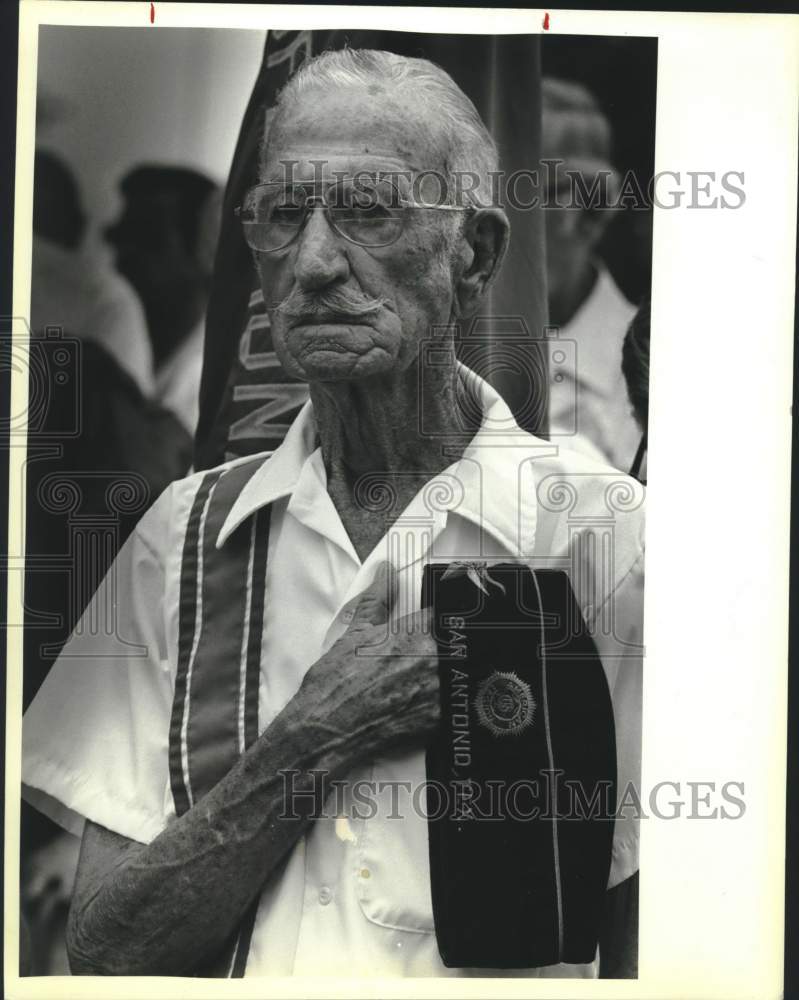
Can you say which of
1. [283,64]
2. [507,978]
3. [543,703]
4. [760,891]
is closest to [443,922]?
[507,978]

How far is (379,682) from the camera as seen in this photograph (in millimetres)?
1973

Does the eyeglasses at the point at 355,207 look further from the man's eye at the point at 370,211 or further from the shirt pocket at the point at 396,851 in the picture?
the shirt pocket at the point at 396,851

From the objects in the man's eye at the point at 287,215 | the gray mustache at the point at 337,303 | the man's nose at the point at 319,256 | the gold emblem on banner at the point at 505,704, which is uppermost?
the man's eye at the point at 287,215

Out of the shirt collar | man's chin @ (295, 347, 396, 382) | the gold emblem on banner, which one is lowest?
the gold emblem on banner

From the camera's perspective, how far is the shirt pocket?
1.98 meters

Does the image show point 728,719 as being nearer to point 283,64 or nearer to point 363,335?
point 363,335

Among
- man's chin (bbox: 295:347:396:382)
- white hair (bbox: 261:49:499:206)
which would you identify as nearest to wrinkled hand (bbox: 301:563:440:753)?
man's chin (bbox: 295:347:396:382)

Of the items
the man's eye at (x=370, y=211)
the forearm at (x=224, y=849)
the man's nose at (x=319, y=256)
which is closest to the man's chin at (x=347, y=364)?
the man's nose at (x=319, y=256)

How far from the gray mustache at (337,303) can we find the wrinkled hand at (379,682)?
512 mm

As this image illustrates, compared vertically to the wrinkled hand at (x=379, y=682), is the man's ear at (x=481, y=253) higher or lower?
higher

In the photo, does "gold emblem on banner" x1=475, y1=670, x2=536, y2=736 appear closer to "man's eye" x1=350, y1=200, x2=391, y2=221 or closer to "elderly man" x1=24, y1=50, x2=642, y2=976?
"elderly man" x1=24, y1=50, x2=642, y2=976

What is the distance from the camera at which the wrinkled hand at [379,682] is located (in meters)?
1.97

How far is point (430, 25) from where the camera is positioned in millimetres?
2053

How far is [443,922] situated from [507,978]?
164 millimetres
